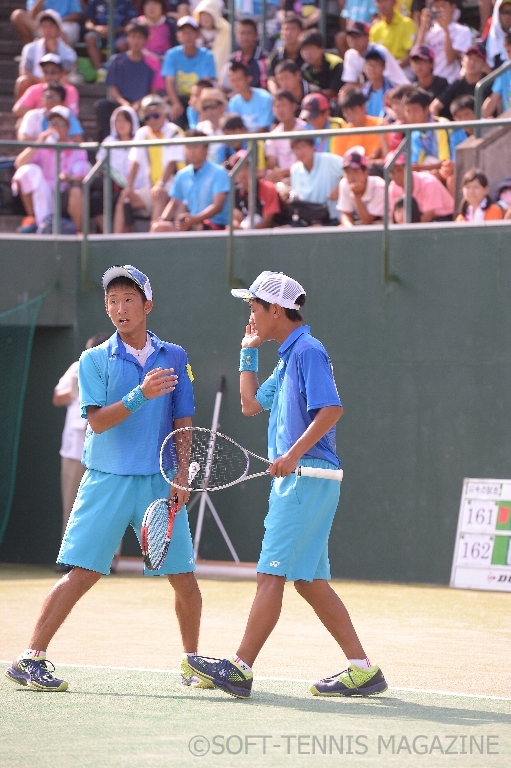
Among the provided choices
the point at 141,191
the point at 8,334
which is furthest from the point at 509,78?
the point at 8,334

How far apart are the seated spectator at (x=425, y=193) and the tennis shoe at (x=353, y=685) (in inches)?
264

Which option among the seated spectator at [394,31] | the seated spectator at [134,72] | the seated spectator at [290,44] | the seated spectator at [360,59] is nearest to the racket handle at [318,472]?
the seated spectator at [360,59]

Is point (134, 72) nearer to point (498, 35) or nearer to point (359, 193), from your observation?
point (498, 35)

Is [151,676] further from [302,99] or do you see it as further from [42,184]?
[302,99]

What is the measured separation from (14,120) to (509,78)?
6.70m

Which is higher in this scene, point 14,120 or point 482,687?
point 14,120

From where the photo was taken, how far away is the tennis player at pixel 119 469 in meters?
7.08

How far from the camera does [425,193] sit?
13062 mm

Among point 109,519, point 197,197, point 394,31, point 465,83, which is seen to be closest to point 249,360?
point 109,519

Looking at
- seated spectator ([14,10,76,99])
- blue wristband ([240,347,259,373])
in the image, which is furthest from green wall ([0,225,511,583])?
blue wristband ([240,347,259,373])

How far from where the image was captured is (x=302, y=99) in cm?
1572

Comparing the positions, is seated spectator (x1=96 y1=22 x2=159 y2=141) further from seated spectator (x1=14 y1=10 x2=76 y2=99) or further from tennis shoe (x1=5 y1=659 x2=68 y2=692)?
tennis shoe (x1=5 y1=659 x2=68 y2=692)

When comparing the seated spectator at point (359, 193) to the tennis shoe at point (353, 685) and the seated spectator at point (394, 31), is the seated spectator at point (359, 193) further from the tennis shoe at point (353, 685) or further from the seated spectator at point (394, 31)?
the tennis shoe at point (353, 685)

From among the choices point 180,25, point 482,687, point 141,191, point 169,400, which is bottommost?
point 482,687
